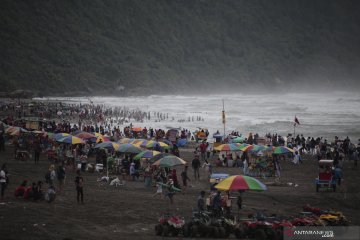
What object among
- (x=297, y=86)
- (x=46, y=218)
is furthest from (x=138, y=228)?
(x=297, y=86)

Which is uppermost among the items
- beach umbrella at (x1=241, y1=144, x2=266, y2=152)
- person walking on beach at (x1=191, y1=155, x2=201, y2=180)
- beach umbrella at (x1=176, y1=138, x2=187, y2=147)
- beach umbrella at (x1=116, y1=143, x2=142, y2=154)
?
beach umbrella at (x1=176, y1=138, x2=187, y2=147)

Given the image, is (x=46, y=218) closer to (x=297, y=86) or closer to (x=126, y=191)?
(x=126, y=191)

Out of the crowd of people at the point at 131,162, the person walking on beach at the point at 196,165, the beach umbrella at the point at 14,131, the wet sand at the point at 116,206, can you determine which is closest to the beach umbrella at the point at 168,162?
the crowd of people at the point at 131,162

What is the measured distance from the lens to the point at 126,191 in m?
22.9

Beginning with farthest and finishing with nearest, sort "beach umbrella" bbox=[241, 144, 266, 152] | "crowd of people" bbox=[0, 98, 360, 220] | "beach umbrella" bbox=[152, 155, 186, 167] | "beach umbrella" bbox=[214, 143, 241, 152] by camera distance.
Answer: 1. "beach umbrella" bbox=[214, 143, 241, 152]
2. "beach umbrella" bbox=[241, 144, 266, 152]
3. "beach umbrella" bbox=[152, 155, 186, 167]
4. "crowd of people" bbox=[0, 98, 360, 220]

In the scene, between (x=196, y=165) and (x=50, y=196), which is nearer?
(x=50, y=196)

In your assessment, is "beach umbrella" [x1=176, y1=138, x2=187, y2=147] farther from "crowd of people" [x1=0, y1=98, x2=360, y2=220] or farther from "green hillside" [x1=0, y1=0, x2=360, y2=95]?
"green hillside" [x1=0, y1=0, x2=360, y2=95]

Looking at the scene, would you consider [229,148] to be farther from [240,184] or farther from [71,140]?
[240,184]

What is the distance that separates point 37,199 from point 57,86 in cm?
10503

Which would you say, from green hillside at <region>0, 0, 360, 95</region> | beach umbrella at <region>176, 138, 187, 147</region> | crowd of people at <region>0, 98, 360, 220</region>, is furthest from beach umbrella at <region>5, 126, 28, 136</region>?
green hillside at <region>0, 0, 360, 95</region>

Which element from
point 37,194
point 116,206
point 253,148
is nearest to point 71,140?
point 253,148

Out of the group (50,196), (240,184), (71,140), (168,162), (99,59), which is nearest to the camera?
(240,184)

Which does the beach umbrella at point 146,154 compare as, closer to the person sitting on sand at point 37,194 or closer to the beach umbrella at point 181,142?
the person sitting on sand at point 37,194

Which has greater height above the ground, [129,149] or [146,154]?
[129,149]
